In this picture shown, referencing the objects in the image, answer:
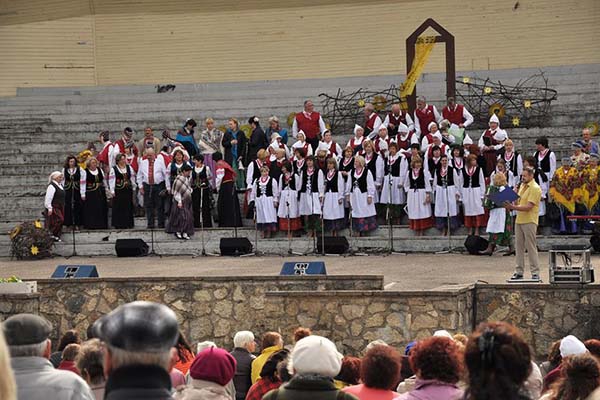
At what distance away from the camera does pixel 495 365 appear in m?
4.63

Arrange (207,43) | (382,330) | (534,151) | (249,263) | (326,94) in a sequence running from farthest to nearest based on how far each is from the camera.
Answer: (207,43)
(326,94)
(534,151)
(249,263)
(382,330)

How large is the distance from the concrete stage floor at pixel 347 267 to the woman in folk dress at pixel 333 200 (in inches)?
61.1

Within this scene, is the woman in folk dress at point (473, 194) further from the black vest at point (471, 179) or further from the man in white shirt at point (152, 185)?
the man in white shirt at point (152, 185)

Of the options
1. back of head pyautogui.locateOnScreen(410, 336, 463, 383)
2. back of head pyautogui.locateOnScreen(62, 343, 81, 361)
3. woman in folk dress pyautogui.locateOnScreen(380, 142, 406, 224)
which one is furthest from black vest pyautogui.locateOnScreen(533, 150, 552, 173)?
back of head pyautogui.locateOnScreen(410, 336, 463, 383)

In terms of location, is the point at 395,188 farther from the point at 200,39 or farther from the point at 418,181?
the point at 200,39

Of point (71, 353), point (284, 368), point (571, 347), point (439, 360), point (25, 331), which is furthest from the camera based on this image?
point (71, 353)

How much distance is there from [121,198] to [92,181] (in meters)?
0.67

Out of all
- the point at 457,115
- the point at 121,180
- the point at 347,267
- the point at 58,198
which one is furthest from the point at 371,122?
the point at 347,267

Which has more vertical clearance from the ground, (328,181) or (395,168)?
(395,168)

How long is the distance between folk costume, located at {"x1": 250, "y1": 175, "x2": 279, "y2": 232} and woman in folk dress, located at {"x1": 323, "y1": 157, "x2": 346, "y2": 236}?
0.89 metres

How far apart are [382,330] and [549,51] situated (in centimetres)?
1587

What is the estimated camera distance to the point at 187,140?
24.7m

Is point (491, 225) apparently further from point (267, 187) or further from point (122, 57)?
point (122, 57)

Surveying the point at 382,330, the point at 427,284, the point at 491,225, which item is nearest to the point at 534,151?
the point at 491,225
